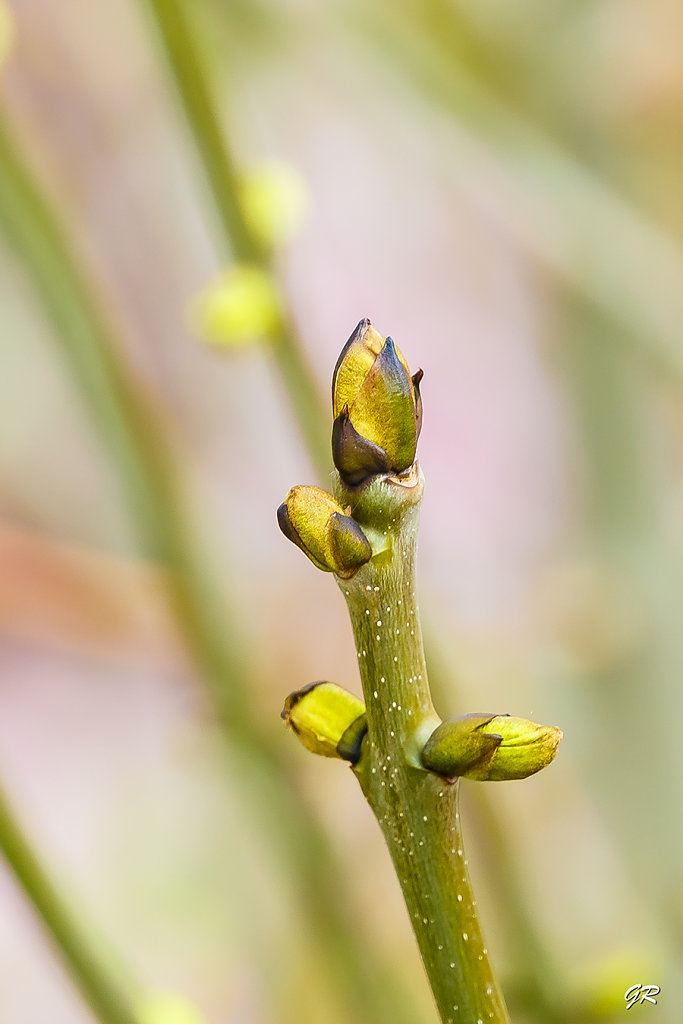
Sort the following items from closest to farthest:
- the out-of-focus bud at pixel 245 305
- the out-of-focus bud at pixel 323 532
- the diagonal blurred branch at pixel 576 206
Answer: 1. the out-of-focus bud at pixel 323 532
2. the out-of-focus bud at pixel 245 305
3. the diagonal blurred branch at pixel 576 206

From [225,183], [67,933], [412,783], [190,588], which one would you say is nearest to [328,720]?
[412,783]

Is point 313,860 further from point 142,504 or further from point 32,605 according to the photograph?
point 32,605

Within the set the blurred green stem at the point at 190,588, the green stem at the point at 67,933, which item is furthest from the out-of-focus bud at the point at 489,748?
the blurred green stem at the point at 190,588

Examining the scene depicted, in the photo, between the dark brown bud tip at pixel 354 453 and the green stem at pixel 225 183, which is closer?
the dark brown bud tip at pixel 354 453

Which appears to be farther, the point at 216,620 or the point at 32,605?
the point at 32,605

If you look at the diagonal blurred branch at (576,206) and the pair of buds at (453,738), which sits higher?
the diagonal blurred branch at (576,206)

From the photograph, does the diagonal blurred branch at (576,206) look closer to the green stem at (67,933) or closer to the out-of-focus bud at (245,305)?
the out-of-focus bud at (245,305)

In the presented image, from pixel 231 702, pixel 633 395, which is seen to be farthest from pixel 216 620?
pixel 633 395
